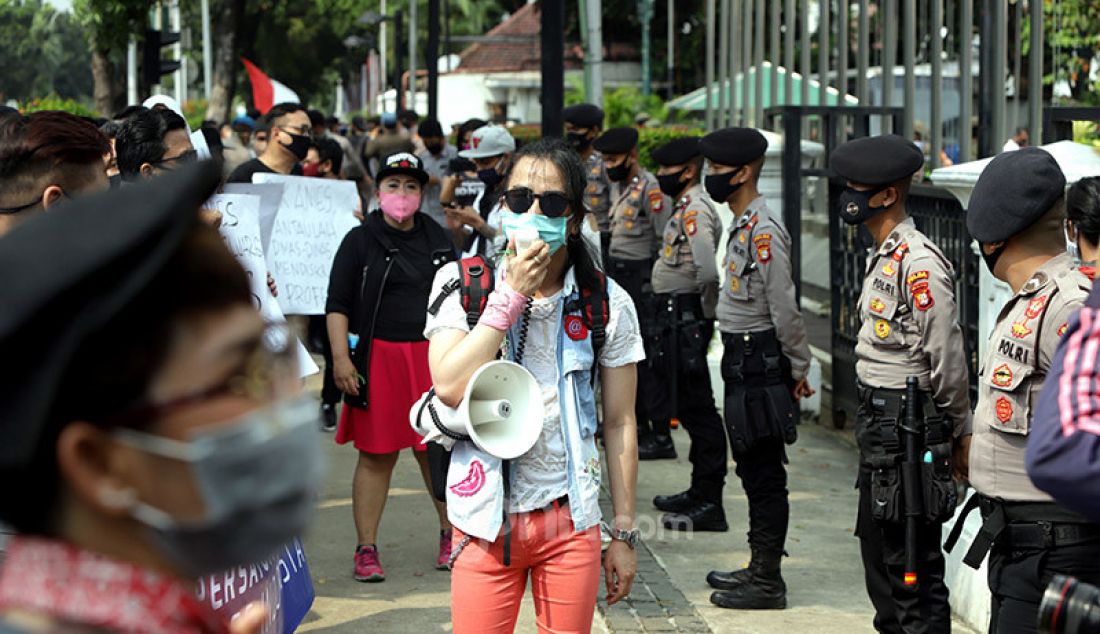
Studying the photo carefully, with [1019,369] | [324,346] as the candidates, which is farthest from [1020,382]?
[324,346]

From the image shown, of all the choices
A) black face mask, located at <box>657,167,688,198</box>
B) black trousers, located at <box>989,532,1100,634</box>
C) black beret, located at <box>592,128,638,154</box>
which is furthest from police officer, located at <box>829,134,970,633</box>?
black beret, located at <box>592,128,638,154</box>

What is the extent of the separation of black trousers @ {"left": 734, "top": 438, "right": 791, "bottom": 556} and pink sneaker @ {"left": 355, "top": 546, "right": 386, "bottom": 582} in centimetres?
165

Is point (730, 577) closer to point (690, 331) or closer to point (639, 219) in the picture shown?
point (690, 331)

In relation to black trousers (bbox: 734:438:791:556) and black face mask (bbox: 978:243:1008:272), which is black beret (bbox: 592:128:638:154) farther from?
black face mask (bbox: 978:243:1008:272)

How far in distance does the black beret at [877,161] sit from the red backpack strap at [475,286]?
1903mm

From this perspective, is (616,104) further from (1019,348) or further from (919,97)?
(1019,348)

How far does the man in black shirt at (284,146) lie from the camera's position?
27.4 ft

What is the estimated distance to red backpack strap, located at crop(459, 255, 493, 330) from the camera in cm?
372

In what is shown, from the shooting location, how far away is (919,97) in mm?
28359

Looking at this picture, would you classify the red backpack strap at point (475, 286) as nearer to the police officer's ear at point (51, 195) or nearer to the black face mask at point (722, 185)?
the police officer's ear at point (51, 195)

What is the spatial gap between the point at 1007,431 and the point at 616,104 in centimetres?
3150

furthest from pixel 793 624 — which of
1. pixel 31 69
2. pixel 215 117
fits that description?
pixel 31 69

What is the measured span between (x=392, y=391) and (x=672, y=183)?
2508 millimetres

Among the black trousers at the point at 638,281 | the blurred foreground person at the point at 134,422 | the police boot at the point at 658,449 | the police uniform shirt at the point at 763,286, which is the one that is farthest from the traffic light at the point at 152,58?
the blurred foreground person at the point at 134,422
